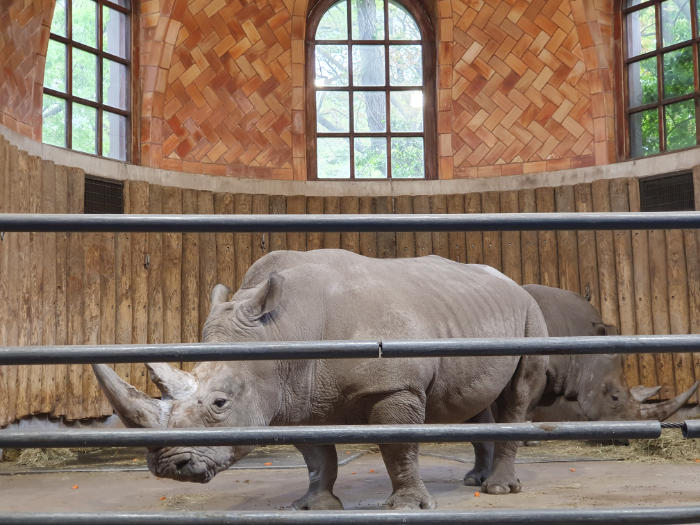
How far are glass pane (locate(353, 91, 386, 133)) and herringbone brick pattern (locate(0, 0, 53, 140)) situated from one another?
3542mm

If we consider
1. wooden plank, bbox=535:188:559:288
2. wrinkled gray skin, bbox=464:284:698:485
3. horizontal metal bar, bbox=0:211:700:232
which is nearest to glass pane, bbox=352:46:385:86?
wooden plank, bbox=535:188:559:288

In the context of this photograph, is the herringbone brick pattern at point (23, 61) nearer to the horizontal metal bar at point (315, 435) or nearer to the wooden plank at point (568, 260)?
the wooden plank at point (568, 260)

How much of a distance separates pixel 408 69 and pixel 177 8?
2720 mm

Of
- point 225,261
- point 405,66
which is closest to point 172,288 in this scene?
point 225,261

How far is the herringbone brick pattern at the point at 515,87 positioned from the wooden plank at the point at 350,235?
4.35 ft

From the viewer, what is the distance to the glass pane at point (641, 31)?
9664mm

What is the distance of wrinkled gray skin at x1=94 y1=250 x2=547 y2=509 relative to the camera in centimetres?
374

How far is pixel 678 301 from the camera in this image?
881cm

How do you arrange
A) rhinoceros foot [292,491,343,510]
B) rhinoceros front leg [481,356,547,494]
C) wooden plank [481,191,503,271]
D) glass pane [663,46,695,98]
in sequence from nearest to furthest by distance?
rhinoceros foot [292,491,343,510], rhinoceros front leg [481,356,547,494], glass pane [663,46,695,98], wooden plank [481,191,503,271]

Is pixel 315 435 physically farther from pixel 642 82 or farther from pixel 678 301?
pixel 642 82

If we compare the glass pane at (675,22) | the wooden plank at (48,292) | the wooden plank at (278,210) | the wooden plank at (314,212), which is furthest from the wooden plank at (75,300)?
the glass pane at (675,22)

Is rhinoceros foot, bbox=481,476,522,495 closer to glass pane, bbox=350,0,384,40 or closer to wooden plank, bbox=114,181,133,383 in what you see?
wooden plank, bbox=114,181,133,383

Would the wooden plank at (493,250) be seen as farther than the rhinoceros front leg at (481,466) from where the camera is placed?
Yes

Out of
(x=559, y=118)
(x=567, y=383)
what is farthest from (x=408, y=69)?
(x=567, y=383)
